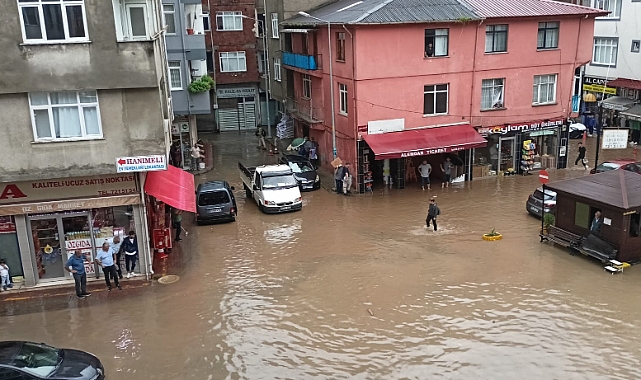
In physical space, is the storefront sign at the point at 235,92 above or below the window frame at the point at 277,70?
below

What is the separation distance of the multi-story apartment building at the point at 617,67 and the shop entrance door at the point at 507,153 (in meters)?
8.56

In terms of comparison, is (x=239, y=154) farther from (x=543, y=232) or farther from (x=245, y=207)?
(x=543, y=232)

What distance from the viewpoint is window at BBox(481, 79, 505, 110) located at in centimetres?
2983

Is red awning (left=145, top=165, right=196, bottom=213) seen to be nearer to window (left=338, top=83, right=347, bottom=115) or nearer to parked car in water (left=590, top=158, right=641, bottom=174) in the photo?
window (left=338, top=83, right=347, bottom=115)

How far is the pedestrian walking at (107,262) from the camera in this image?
57.3 ft

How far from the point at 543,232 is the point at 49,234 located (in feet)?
56.1

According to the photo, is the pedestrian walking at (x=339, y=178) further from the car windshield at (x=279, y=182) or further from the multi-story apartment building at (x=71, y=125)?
the multi-story apartment building at (x=71, y=125)

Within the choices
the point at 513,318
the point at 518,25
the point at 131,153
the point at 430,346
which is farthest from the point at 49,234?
the point at 518,25

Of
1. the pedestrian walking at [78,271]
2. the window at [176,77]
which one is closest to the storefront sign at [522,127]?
the window at [176,77]

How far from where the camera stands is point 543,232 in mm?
21109

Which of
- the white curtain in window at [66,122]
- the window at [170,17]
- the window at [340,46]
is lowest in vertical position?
the white curtain in window at [66,122]

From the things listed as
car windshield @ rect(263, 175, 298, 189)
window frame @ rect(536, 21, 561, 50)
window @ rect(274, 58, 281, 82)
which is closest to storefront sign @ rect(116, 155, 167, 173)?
car windshield @ rect(263, 175, 298, 189)

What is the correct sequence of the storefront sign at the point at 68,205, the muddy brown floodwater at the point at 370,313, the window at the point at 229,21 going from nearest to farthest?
the muddy brown floodwater at the point at 370,313 → the storefront sign at the point at 68,205 → the window at the point at 229,21

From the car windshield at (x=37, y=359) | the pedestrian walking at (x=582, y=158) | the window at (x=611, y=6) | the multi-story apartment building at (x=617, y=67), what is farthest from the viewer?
the window at (x=611, y=6)
